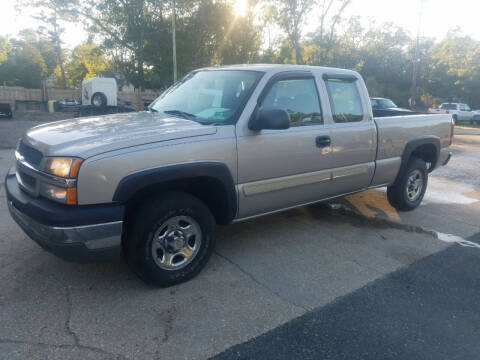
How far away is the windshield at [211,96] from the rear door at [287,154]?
208 millimetres

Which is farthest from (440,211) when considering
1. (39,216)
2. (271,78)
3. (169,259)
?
(39,216)

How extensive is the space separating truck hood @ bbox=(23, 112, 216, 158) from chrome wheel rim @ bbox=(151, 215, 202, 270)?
0.70 meters

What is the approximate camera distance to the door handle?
411 centimetres

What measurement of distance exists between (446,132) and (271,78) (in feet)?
11.2

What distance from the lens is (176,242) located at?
334 cm

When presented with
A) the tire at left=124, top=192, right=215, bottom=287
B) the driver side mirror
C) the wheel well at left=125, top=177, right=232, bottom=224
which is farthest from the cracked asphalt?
the driver side mirror

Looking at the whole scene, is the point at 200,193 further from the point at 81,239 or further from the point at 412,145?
the point at 412,145

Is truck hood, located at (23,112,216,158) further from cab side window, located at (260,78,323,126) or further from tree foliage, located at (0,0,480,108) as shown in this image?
tree foliage, located at (0,0,480,108)

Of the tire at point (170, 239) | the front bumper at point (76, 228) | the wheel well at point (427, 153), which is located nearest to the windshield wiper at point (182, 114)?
the tire at point (170, 239)

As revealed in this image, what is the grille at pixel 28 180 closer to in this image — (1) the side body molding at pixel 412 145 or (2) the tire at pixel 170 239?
(2) the tire at pixel 170 239

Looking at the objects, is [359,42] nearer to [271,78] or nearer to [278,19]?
[278,19]

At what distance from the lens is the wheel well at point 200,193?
10.5ft

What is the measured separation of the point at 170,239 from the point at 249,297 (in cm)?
81

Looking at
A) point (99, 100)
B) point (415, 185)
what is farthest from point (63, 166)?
point (99, 100)
